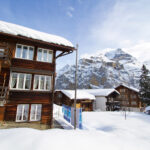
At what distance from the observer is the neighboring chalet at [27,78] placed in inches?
435

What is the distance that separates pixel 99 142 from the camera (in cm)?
491

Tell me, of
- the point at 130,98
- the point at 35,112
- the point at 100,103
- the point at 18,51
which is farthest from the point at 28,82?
the point at 130,98

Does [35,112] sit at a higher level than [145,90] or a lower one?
lower

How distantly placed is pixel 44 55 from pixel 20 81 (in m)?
4.17

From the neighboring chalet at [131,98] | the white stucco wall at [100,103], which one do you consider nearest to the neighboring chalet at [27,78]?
the white stucco wall at [100,103]

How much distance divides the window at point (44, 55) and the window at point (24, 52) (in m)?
0.87

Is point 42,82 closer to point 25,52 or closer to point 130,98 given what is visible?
point 25,52

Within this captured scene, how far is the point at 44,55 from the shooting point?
13320 millimetres

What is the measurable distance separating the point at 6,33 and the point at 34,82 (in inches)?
229

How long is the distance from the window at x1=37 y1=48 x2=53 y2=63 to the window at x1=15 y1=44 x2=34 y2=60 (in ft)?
2.85

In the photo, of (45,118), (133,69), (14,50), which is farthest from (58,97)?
(133,69)

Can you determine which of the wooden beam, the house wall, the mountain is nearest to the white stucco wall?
the house wall

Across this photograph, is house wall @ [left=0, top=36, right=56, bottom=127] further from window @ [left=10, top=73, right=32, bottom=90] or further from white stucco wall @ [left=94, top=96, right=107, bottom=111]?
white stucco wall @ [left=94, top=96, right=107, bottom=111]

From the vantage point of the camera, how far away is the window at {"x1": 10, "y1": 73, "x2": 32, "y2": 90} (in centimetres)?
1146
